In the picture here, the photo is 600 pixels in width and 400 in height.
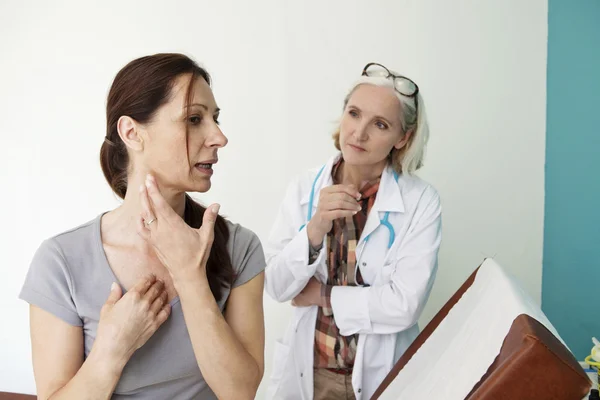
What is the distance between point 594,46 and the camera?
2326 millimetres

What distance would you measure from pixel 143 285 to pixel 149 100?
38cm

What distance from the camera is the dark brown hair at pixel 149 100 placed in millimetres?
1264

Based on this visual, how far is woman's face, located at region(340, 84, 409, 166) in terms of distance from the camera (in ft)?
6.02

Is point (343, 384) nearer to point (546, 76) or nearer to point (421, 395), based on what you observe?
point (421, 395)

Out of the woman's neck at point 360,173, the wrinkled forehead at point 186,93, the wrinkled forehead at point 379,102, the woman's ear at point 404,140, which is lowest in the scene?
the woman's neck at point 360,173

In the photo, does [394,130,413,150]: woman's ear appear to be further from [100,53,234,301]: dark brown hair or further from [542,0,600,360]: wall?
[542,0,600,360]: wall

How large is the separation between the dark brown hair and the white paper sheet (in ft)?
1.50

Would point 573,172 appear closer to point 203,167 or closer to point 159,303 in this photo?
point 203,167

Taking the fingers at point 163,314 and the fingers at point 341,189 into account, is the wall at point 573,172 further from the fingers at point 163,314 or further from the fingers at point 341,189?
the fingers at point 163,314

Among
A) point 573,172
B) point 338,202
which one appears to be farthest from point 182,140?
point 573,172

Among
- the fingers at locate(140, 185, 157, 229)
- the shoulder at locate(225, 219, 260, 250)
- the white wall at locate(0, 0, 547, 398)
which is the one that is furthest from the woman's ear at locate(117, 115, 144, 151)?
the white wall at locate(0, 0, 547, 398)

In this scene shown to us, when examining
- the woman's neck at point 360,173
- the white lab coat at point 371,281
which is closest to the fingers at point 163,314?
the white lab coat at point 371,281

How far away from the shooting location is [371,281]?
6.08 feet

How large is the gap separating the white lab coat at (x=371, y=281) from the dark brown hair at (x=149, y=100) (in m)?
0.49
